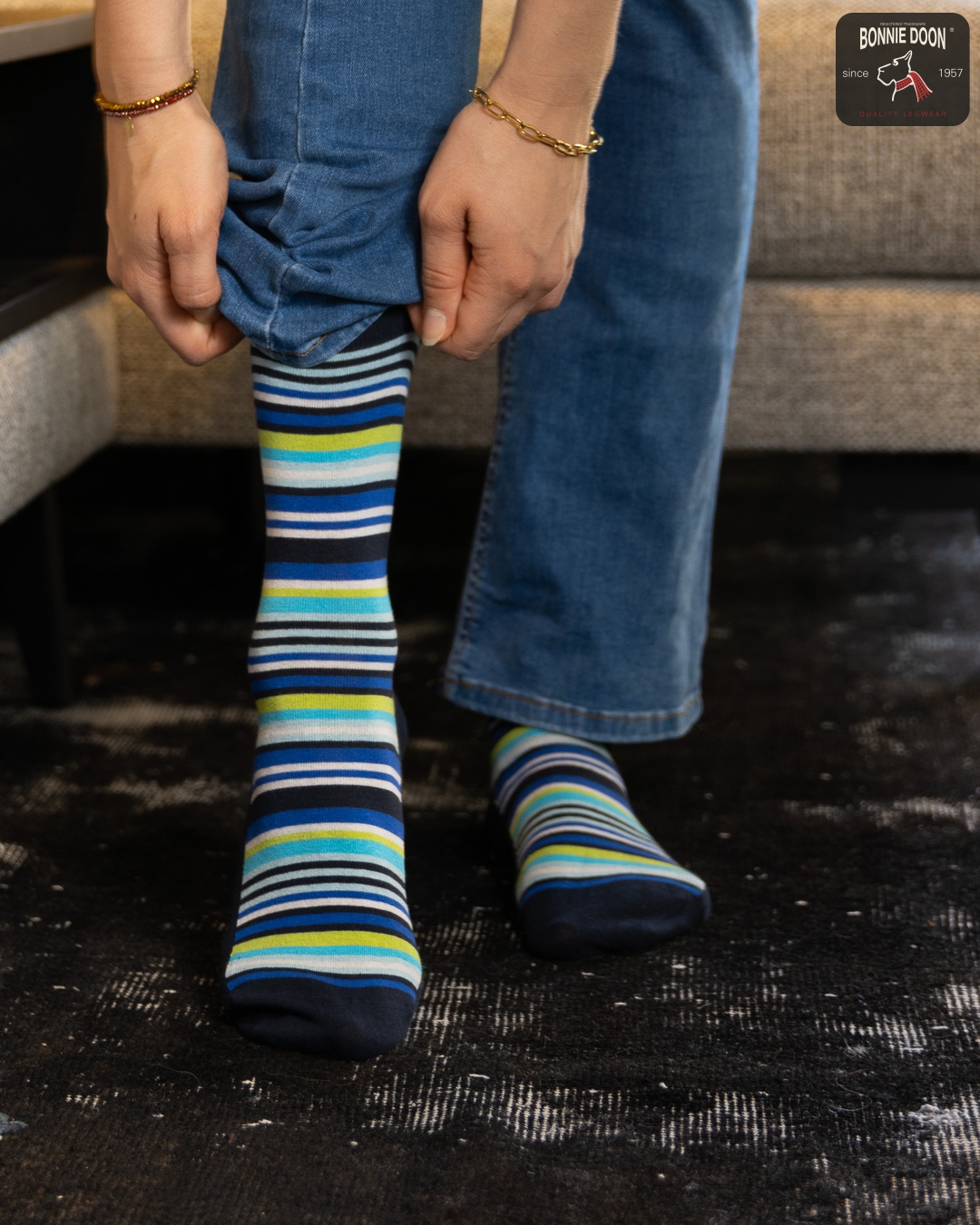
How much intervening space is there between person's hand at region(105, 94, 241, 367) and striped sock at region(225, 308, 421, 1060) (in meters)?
0.05

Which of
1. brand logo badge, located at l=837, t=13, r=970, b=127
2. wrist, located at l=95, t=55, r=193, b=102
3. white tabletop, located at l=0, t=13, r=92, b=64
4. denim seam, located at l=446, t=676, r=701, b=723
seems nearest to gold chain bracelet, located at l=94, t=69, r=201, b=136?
wrist, located at l=95, t=55, r=193, b=102

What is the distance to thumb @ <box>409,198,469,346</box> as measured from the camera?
50cm

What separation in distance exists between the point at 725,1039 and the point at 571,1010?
72 millimetres

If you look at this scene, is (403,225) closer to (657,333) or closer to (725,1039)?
(657,333)

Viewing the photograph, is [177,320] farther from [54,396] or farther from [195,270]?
[54,396]

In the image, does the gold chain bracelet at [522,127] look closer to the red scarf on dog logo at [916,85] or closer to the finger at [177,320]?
the finger at [177,320]

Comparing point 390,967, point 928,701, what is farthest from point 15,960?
point 928,701

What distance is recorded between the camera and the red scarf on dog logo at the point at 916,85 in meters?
0.82

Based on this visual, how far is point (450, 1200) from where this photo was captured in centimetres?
44

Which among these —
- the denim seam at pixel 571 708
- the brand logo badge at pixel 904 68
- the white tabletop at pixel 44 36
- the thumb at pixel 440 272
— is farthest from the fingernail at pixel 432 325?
the brand logo badge at pixel 904 68

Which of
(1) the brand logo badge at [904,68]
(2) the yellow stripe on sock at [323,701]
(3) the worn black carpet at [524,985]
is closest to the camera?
(3) the worn black carpet at [524,985]

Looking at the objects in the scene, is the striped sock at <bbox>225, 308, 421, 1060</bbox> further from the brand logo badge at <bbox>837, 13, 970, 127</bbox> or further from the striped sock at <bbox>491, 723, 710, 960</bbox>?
the brand logo badge at <bbox>837, 13, 970, 127</bbox>

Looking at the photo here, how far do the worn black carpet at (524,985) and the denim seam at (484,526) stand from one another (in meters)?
0.12

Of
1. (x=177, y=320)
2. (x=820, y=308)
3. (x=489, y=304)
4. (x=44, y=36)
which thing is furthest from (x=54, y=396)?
(x=820, y=308)
